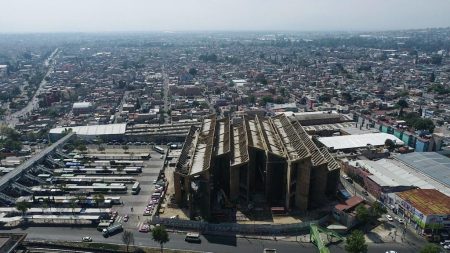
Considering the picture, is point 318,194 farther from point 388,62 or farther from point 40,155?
point 388,62

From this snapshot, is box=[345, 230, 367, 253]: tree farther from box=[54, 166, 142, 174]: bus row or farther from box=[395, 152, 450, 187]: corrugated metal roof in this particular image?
box=[54, 166, 142, 174]: bus row

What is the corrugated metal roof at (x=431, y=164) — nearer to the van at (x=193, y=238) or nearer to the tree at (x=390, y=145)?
the tree at (x=390, y=145)

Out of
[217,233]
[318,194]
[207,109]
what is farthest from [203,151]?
[207,109]

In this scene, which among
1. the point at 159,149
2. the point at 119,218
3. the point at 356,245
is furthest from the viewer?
the point at 159,149

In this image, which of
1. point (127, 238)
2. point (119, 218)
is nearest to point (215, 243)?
point (127, 238)

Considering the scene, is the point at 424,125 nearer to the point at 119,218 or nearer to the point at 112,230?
the point at 119,218

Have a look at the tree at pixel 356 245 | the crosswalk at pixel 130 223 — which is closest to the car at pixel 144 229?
the crosswalk at pixel 130 223
